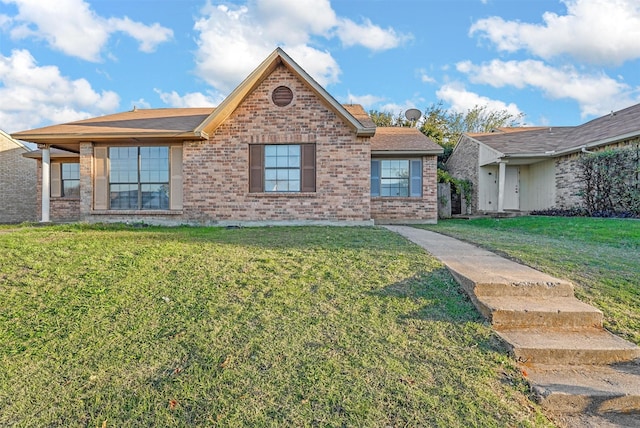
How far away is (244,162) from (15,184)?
55.3 feet

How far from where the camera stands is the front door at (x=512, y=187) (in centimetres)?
1834

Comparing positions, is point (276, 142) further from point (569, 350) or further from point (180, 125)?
point (569, 350)

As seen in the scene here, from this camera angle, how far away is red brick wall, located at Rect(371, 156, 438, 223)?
13336mm

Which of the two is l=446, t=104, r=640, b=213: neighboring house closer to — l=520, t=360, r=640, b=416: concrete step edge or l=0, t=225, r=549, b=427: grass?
l=0, t=225, r=549, b=427: grass

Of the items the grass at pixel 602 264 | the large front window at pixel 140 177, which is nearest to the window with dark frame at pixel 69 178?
the large front window at pixel 140 177

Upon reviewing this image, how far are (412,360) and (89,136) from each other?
11.7 metres

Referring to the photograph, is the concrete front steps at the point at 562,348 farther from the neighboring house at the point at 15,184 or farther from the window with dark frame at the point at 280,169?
the neighboring house at the point at 15,184

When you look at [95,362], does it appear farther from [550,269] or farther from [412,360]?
[550,269]

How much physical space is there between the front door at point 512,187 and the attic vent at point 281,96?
13.0m

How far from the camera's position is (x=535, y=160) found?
673 inches

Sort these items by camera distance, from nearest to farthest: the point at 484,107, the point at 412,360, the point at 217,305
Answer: the point at 412,360, the point at 217,305, the point at 484,107

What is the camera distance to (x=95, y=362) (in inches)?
122

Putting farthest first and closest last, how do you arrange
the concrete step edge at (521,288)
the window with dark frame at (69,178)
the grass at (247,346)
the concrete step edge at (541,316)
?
the window with dark frame at (69,178) < the concrete step edge at (521,288) < the concrete step edge at (541,316) < the grass at (247,346)

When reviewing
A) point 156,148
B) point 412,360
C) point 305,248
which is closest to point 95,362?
point 412,360
